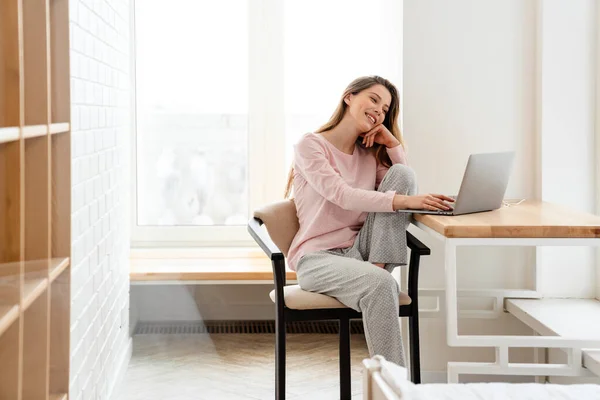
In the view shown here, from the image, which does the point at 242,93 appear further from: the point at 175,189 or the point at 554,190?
the point at 554,190

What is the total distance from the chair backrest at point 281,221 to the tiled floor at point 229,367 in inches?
25.4

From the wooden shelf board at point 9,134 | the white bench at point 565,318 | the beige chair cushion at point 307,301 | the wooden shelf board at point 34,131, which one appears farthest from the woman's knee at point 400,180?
the wooden shelf board at point 9,134

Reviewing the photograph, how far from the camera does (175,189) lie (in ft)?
13.5

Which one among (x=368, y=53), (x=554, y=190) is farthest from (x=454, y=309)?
(x=368, y=53)

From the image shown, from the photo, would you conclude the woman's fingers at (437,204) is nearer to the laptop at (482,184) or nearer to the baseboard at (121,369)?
the laptop at (482,184)

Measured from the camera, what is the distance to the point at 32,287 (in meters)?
1.20

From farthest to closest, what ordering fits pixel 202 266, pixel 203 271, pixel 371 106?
1. pixel 202 266
2. pixel 203 271
3. pixel 371 106

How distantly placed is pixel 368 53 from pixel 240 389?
182 cm

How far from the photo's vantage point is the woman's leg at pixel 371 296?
248 cm

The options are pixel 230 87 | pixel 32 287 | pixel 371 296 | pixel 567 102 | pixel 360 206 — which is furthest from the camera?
pixel 230 87

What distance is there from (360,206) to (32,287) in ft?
5.17

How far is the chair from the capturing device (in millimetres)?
2547

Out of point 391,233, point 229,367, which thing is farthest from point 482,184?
point 229,367

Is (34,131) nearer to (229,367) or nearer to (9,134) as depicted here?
(9,134)
